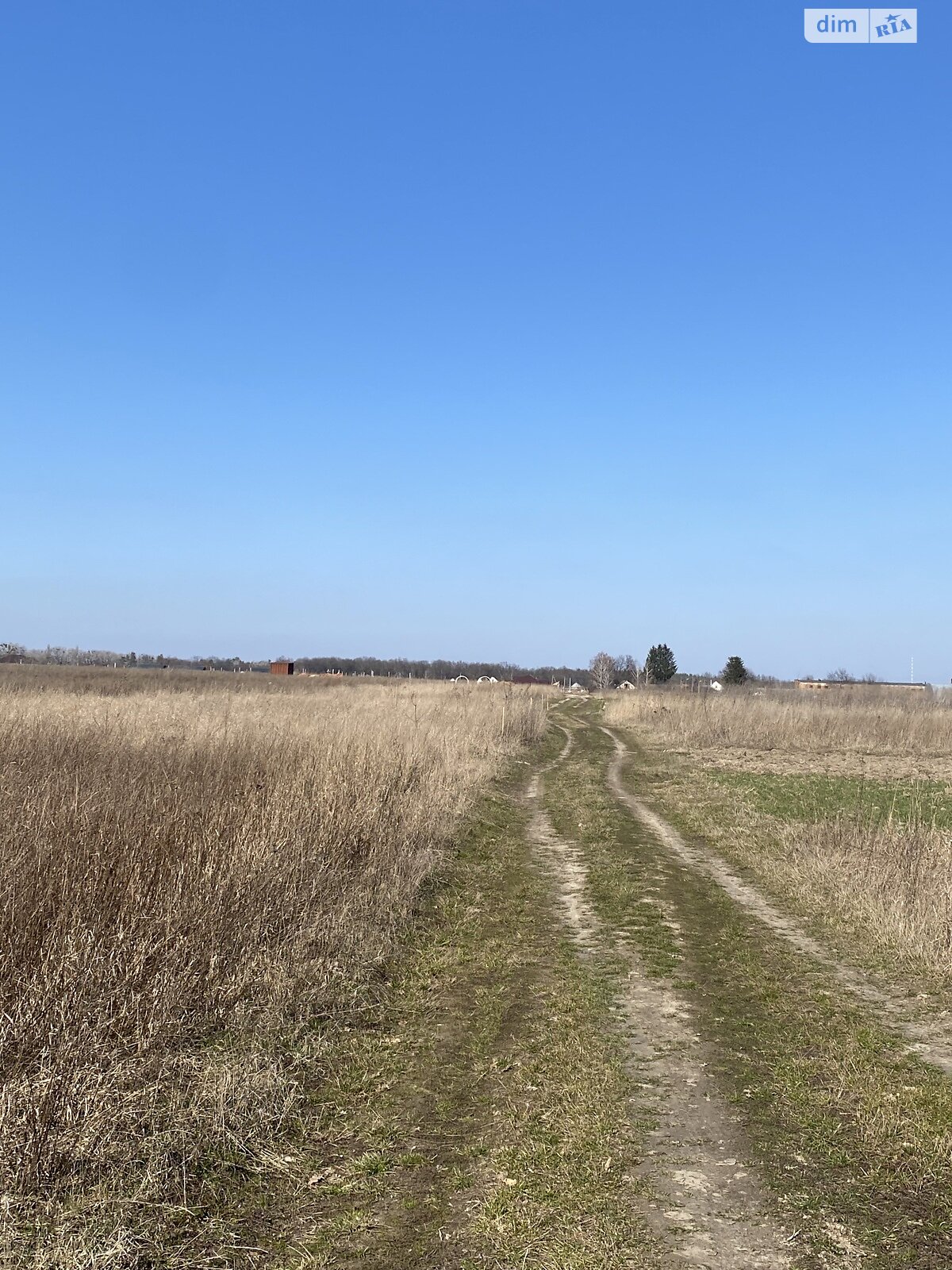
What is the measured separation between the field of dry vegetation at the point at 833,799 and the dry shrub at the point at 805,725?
71 millimetres

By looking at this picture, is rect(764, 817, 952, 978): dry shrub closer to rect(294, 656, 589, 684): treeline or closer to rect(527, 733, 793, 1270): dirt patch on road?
rect(527, 733, 793, 1270): dirt patch on road

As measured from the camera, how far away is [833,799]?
1783cm

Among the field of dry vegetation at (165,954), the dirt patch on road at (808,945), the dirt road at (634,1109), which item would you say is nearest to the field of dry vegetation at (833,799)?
the dirt patch on road at (808,945)

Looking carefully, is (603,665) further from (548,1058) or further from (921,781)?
(548,1058)

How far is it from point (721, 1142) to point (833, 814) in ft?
38.3

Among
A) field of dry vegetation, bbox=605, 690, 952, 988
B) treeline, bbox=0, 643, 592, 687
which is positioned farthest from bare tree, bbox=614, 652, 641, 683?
field of dry vegetation, bbox=605, 690, 952, 988

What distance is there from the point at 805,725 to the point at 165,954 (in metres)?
31.3

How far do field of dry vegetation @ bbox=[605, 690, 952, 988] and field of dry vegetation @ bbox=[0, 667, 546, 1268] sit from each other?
4.53 m

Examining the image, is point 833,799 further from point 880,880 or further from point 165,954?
point 165,954

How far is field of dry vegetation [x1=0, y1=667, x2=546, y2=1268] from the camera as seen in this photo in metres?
3.96

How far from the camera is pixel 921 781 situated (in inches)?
874

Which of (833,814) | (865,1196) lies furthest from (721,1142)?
(833,814)

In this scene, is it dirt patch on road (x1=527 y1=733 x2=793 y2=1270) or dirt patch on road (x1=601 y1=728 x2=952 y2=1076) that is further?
dirt patch on road (x1=601 y1=728 x2=952 y2=1076)

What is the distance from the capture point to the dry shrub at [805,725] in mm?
32062
